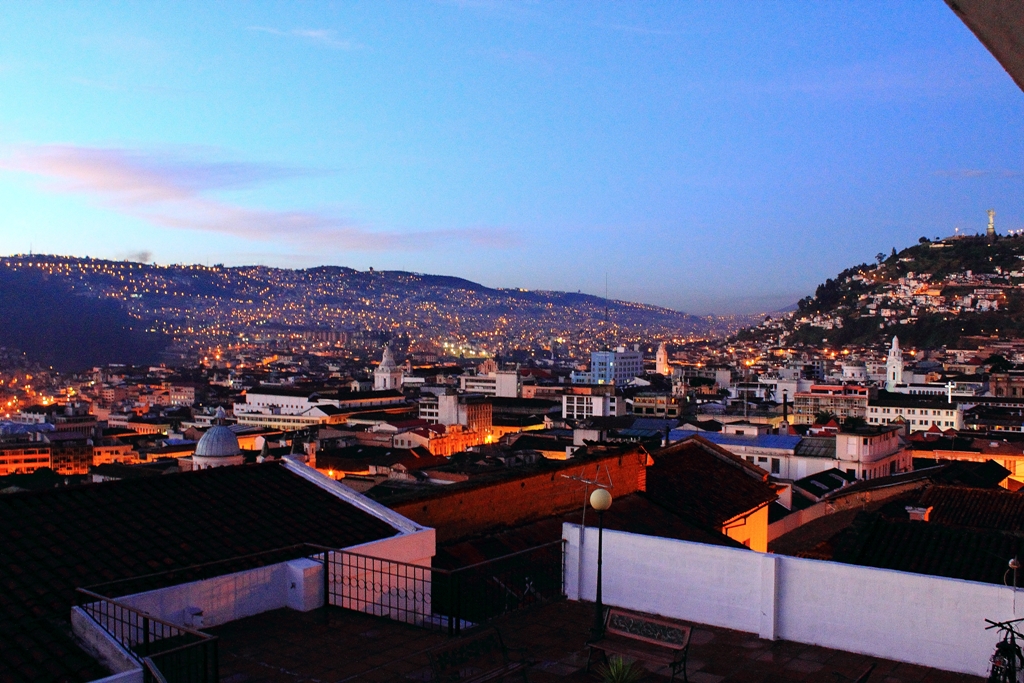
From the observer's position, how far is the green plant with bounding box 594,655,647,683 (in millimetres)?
4289

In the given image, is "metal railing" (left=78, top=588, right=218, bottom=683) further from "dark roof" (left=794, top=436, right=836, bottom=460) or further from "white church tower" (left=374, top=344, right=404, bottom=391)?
"white church tower" (left=374, top=344, right=404, bottom=391)

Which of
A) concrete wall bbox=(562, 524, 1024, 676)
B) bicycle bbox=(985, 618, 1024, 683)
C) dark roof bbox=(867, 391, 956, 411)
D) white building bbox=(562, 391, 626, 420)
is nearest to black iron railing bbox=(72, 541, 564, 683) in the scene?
concrete wall bbox=(562, 524, 1024, 676)

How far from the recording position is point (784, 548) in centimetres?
1566

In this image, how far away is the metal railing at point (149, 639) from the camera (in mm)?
4238

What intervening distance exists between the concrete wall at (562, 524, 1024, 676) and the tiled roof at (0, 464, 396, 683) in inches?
72.4

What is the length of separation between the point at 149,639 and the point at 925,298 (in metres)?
124

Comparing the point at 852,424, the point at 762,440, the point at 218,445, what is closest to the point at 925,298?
the point at 852,424

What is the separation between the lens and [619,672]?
14.1ft

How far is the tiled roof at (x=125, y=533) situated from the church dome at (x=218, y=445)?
8.16 metres

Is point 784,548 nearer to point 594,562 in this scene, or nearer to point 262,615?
point 594,562

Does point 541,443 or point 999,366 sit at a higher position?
point 999,366

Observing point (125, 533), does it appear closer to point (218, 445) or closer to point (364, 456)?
point (218, 445)

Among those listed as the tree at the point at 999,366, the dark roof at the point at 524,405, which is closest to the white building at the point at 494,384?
the dark roof at the point at 524,405

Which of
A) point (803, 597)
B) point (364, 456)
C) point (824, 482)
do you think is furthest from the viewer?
point (364, 456)
